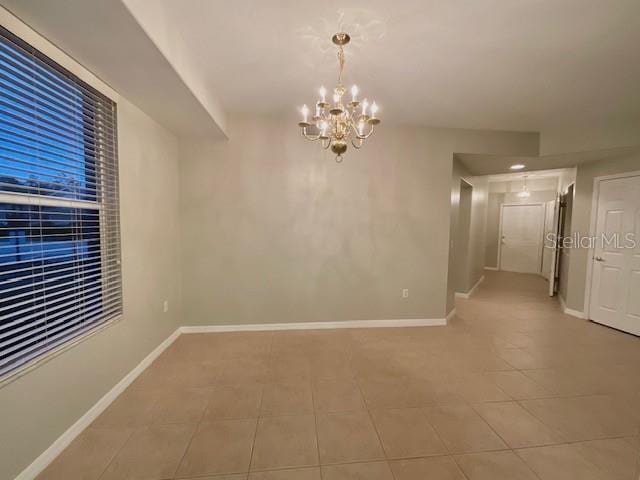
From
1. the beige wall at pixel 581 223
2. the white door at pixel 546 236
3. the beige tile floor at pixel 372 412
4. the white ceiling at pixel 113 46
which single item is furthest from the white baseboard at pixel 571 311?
the white ceiling at pixel 113 46

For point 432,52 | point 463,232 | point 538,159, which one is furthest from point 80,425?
point 538,159

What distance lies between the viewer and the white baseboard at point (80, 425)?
144cm

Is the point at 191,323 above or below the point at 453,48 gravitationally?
below

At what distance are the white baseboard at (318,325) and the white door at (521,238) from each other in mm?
5564

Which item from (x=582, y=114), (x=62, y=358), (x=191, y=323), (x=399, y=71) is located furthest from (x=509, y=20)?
(x=191, y=323)

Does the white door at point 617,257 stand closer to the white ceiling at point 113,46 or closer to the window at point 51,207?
the white ceiling at point 113,46

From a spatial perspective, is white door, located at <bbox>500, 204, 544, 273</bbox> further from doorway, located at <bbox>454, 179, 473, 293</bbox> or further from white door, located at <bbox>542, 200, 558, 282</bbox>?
doorway, located at <bbox>454, 179, 473, 293</bbox>

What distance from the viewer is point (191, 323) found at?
→ 10.8 feet

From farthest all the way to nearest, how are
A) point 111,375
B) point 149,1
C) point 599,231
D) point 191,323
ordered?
point 599,231 < point 191,323 < point 111,375 < point 149,1

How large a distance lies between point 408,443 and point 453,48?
2.72 m

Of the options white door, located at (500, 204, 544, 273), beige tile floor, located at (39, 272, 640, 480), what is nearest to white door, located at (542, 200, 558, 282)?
white door, located at (500, 204, 544, 273)

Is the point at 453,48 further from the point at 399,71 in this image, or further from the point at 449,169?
the point at 449,169

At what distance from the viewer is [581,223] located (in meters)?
4.01

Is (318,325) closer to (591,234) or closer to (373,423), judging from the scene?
(373,423)
